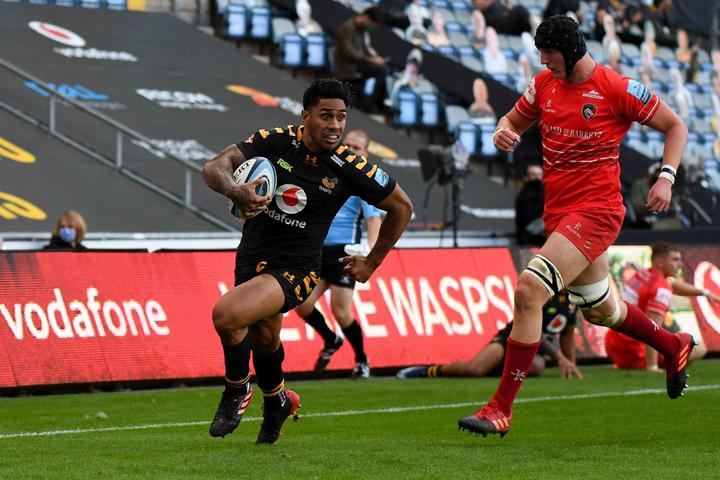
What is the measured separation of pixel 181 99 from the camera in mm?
22719

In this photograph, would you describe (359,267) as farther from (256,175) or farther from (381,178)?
(256,175)

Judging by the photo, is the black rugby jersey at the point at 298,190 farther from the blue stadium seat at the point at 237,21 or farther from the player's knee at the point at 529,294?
the blue stadium seat at the point at 237,21

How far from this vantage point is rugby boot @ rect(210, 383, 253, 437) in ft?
26.7

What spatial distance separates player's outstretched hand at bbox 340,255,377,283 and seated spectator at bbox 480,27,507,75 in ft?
61.6

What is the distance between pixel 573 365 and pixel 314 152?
6.80m

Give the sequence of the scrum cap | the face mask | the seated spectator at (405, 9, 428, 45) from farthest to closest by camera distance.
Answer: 1. the seated spectator at (405, 9, 428, 45)
2. the face mask
3. the scrum cap

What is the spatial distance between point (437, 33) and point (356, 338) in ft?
47.0

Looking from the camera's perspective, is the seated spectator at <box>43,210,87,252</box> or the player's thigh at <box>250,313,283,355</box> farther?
the seated spectator at <box>43,210,87,252</box>

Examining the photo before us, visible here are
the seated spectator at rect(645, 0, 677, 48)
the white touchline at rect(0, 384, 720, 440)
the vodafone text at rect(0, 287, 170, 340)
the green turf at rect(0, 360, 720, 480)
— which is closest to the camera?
the green turf at rect(0, 360, 720, 480)

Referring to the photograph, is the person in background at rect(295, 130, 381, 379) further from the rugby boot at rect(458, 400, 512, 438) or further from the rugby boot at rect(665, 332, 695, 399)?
the rugby boot at rect(458, 400, 512, 438)

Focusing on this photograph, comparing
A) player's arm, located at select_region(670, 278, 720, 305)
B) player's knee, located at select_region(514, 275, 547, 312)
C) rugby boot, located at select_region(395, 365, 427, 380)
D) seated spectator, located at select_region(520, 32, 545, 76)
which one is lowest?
seated spectator, located at select_region(520, 32, 545, 76)

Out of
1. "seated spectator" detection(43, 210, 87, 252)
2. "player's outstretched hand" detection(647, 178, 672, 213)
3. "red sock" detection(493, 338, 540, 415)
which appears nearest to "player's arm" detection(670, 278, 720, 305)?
"seated spectator" detection(43, 210, 87, 252)

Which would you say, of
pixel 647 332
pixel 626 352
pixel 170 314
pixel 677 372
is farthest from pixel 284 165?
pixel 626 352

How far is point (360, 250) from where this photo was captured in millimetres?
13812
